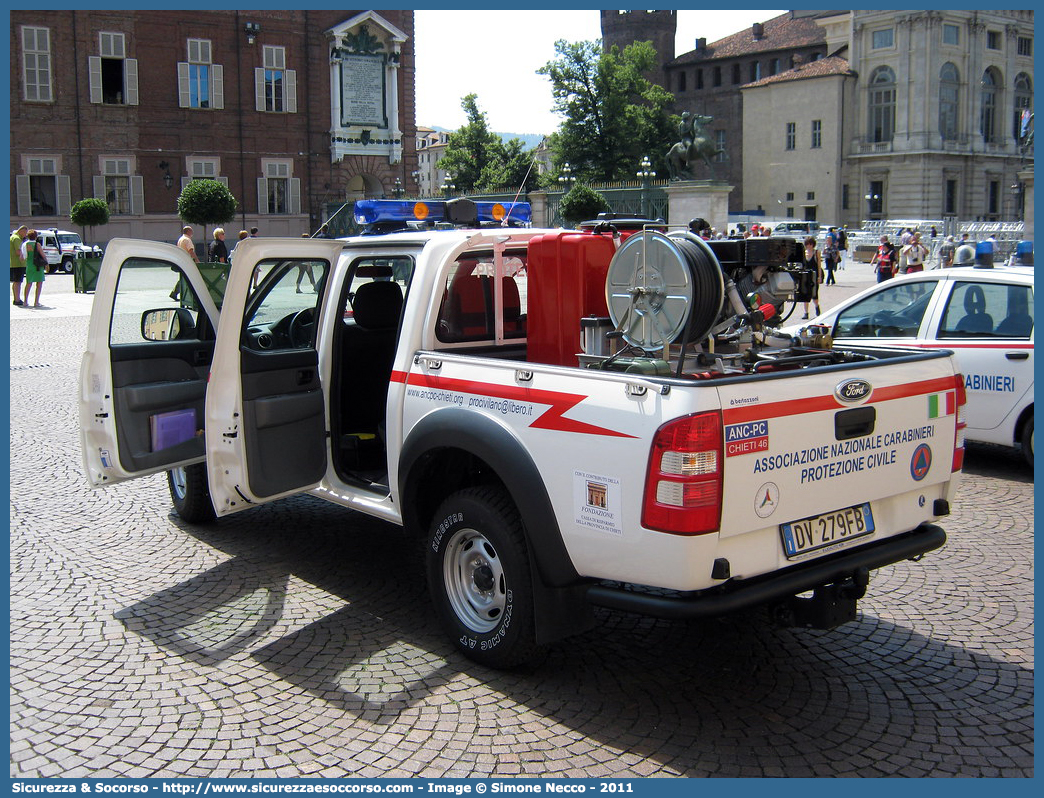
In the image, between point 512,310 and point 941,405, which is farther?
point 512,310

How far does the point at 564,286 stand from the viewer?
4910 millimetres

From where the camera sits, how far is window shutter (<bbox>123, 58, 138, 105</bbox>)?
1889 inches

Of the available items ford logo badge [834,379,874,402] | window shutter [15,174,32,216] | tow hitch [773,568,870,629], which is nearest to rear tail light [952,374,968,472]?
ford logo badge [834,379,874,402]

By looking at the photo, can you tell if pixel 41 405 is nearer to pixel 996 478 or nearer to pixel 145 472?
pixel 145 472

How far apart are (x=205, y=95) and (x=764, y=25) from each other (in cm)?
5838

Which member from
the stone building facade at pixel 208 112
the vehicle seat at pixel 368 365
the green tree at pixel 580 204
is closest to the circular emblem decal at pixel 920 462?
the vehicle seat at pixel 368 365

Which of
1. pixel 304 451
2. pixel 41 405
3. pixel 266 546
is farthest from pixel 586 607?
pixel 41 405

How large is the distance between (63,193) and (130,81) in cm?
638

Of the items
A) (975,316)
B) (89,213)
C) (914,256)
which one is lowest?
(975,316)

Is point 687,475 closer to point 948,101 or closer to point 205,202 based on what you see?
point 205,202

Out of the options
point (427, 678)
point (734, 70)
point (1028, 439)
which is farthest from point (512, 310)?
point (734, 70)

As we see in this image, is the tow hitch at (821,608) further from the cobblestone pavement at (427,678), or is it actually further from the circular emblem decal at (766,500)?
the circular emblem decal at (766,500)

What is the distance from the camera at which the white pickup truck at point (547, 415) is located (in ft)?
12.2

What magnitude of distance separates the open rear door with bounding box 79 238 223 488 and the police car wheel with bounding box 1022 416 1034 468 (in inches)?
252
